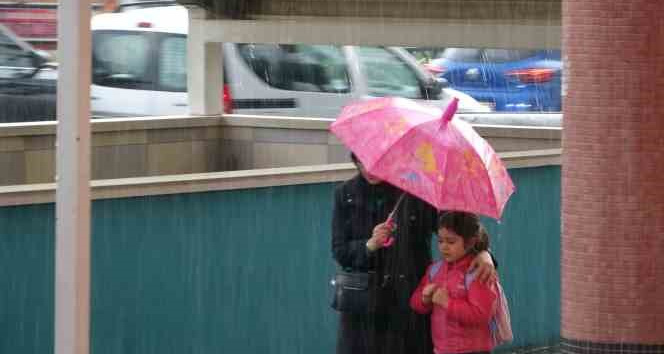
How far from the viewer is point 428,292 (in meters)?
4.87

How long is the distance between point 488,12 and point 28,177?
3419 mm

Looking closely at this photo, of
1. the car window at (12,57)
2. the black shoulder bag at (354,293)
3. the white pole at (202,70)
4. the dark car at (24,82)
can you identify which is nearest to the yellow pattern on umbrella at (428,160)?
the black shoulder bag at (354,293)

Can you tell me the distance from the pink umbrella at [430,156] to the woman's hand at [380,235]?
0.16 metres

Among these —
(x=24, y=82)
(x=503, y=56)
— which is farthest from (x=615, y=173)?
(x=503, y=56)

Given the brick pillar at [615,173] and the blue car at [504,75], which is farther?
the blue car at [504,75]

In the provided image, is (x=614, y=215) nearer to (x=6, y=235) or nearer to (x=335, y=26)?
(x=6, y=235)

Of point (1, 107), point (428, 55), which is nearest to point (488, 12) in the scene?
point (1, 107)

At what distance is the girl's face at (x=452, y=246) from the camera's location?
487cm

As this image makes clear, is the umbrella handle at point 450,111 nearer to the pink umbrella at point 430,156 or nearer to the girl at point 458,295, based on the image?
the pink umbrella at point 430,156

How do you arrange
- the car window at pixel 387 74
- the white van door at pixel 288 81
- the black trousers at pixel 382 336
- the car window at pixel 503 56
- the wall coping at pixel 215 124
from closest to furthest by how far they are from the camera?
1. the black trousers at pixel 382 336
2. the wall coping at pixel 215 124
3. the white van door at pixel 288 81
4. the car window at pixel 387 74
5. the car window at pixel 503 56

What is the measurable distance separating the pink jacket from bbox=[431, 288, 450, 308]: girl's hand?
0.01 meters

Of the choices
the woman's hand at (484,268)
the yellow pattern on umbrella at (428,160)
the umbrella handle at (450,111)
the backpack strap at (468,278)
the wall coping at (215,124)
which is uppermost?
the umbrella handle at (450,111)

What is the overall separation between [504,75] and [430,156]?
15.4 m

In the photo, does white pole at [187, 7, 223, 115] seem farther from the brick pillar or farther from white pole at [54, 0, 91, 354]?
white pole at [54, 0, 91, 354]
